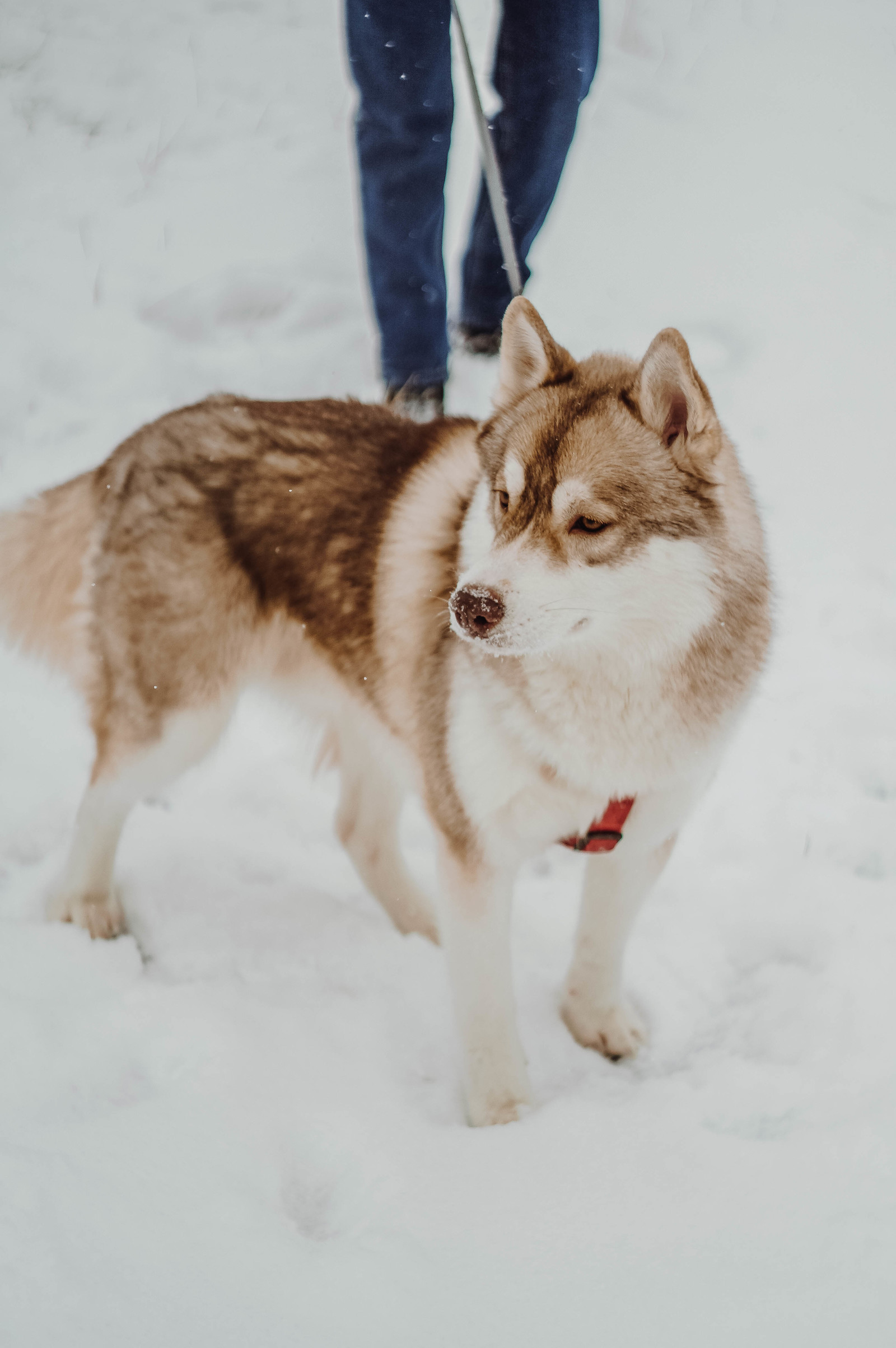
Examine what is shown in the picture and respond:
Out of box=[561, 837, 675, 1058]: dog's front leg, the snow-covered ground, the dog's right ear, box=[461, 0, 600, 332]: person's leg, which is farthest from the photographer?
box=[461, 0, 600, 332]: person's leg

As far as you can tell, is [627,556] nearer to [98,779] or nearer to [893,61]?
[98,779]

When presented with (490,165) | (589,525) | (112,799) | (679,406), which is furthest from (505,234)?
(112,799)

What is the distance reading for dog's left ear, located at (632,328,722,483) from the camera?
1447 mm

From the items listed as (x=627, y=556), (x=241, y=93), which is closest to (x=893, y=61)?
(x=241, y=93)

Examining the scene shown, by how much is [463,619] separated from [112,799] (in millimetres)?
1138

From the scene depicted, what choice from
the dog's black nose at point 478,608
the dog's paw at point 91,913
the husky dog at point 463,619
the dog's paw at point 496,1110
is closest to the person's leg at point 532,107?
the husky dog at point 463,619

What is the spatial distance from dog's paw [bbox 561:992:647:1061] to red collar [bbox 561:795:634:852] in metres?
0.46

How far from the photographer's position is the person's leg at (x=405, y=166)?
275 cm

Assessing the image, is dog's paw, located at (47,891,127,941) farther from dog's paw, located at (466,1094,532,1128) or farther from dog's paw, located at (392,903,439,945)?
dog's paw, located at (466,1094,532,1128)

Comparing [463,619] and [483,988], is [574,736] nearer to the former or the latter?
[463,619]

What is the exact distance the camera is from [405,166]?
10.1 ft

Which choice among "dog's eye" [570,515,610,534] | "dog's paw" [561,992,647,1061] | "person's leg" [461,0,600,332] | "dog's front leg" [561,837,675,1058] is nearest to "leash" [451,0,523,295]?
"person's leg" [461,0,600,332]

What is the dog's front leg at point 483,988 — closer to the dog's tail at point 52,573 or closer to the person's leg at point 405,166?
the dog's tail at point 52,573

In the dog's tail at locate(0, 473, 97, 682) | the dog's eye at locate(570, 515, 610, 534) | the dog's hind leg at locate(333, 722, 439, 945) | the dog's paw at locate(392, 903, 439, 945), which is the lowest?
the dog's paw at locate(392, 903, 439, 945)
